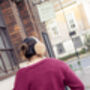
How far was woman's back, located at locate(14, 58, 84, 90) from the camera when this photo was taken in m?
1.49

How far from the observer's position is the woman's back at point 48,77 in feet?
4.89

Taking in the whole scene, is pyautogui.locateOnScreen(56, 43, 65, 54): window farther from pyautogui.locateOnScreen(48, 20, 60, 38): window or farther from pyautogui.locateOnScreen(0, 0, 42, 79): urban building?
pyautogui.locateOnScreen(0, 0, 42, 79): urban building

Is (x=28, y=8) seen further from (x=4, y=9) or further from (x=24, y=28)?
(x=4, y=9)

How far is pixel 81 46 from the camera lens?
2641cm

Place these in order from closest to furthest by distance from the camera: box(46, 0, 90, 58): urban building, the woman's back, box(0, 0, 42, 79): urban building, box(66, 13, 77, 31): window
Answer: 1. the woman's back
2. box(0, 0, 42, 79): urban building
3. box(46, 0, 90, 58): urban building
4. box(66, 13, 77, 31): window

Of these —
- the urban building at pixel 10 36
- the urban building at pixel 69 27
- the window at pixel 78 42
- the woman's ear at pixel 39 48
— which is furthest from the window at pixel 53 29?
the woman's ear at pixel 39 48

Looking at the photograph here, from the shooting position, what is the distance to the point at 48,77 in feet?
4.89

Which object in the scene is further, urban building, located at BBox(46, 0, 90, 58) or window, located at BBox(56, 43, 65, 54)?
window, located at BBox(56, 43, 65, 54)

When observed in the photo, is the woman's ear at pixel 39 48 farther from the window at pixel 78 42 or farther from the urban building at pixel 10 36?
the window at pixel 78 42

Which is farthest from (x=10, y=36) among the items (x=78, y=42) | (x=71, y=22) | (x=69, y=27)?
(x=71, y=22)

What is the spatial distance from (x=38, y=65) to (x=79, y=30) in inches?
1020

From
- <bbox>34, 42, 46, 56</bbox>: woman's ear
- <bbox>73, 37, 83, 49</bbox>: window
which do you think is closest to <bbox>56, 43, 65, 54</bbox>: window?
<bbox>73, 37, 83, 49</bbox>: window

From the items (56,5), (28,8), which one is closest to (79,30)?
(56,5)

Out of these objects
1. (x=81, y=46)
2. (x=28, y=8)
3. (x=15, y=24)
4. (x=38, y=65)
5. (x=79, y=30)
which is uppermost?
(x=28, y=8)
